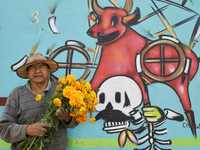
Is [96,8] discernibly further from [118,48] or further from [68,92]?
[68,92]

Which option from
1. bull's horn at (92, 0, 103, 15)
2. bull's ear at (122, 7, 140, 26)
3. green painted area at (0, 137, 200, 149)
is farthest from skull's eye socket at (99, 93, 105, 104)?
bull's horn at (92, 0, 103, 15)

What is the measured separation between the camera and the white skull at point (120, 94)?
8.68 ft

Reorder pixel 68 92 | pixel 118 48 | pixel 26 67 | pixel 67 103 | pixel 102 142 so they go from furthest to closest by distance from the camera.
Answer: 1. pixel 118 48
2. pixel 102 142
3. pixel 26 67
4. pixel 67 103
5. pixel 68 92

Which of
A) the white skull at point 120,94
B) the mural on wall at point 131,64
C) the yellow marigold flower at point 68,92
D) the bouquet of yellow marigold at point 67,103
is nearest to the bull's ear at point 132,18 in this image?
the mural on wall at point 131,64

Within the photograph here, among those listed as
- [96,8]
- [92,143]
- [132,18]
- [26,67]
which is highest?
[96,8]

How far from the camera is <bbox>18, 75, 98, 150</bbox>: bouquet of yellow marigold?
5.43ft

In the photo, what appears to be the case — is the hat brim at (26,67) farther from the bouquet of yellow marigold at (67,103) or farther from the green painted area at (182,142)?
the green painted area at (182,142)

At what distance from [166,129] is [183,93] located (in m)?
0.59

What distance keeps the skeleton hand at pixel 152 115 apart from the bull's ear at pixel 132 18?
130 centimetres

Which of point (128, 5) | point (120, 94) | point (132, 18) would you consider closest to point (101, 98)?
point (120, 94)

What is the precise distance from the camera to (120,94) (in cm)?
266

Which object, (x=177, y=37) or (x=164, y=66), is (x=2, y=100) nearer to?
(x=164, y=66)

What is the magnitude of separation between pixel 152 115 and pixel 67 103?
143 cm

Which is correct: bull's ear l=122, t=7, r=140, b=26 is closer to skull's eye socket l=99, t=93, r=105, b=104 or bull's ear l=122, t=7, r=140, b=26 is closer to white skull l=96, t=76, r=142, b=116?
white skull l=96, t=76, r=142, b=116
